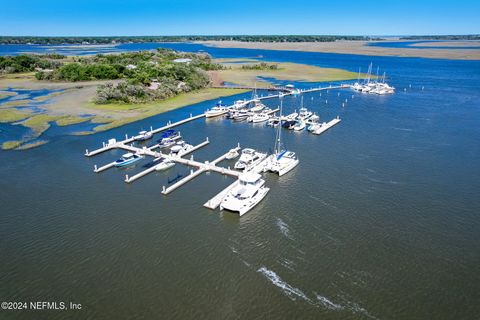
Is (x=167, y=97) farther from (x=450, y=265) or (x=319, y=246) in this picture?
(x=450, y=265)

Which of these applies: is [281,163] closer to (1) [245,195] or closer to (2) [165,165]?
(1) [245,195]

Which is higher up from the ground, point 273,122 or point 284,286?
point 273,122

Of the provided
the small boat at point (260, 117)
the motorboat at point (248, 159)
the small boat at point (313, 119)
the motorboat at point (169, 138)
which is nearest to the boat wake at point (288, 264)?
the motorboat at point (248, 159)

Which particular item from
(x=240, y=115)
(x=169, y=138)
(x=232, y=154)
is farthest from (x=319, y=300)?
(x=240, y=115)

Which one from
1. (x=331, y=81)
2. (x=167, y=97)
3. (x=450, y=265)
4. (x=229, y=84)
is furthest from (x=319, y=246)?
(x=331, y=81)

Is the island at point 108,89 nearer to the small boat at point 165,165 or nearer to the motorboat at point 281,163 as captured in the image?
the small boat at point 165,165
